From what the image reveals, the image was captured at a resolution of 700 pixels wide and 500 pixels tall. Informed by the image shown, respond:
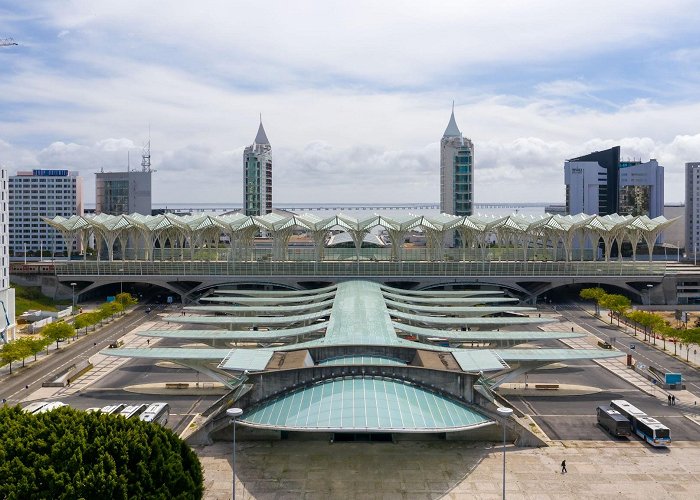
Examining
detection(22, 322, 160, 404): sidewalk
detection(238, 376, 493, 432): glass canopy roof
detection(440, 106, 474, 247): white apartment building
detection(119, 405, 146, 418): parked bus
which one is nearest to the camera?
detection(238, 376, 493, 432): glass canopy roof

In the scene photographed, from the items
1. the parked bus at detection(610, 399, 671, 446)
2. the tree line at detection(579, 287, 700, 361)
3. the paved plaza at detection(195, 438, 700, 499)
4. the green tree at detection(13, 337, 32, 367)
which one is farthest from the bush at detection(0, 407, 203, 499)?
the tree line at detection(579, 287, 700, 361)

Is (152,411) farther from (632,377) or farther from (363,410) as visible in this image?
(632,377)

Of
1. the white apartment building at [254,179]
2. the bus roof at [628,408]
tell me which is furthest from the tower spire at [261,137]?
the bus roof at [628,408]

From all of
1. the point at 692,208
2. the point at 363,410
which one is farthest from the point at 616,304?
the point at 692,208

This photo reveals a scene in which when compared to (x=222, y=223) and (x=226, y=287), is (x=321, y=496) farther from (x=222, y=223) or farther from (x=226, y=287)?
(x=222, y=223)

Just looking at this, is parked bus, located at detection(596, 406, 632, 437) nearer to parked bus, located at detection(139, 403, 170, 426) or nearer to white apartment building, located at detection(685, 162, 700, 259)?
parked bus, located at detection(139, 403, 170, 426)

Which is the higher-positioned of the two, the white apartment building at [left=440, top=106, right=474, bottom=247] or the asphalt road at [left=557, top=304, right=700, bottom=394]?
the white apartment building at [left=440, top=106, right=474, bottom=247]

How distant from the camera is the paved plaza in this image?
32875 mm

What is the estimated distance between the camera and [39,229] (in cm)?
16825

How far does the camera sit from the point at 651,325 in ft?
227

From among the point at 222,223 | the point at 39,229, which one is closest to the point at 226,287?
the point at 222,223

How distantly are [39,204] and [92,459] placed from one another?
161m

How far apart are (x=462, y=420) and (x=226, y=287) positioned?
6572 centimetres

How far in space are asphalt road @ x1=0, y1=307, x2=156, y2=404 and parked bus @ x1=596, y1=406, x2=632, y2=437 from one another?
4060 centimetres
